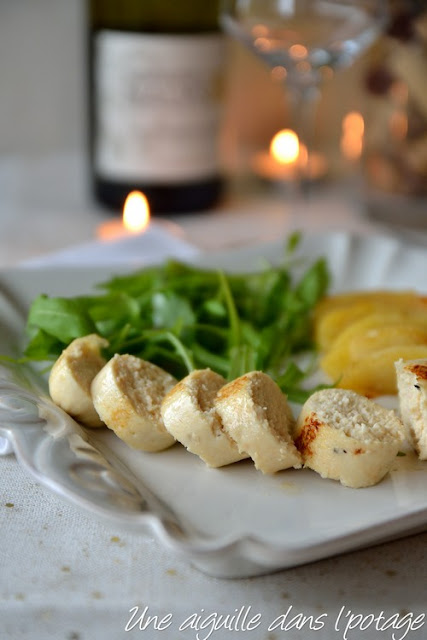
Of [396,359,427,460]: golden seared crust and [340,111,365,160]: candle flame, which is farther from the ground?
[396,359,427,460]: golden seared crust

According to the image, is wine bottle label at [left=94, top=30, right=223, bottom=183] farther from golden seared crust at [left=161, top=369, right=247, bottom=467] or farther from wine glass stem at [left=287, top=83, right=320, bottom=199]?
golden seared crust at [left=161, top=369, right=247, bottom=467]

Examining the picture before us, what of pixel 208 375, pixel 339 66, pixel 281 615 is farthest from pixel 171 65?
pixel 281 615

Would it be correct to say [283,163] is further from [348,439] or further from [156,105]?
[348,439]

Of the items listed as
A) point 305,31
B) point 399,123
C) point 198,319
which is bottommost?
point 198,319

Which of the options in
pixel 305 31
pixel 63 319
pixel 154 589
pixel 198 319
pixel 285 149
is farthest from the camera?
pixel 285 149

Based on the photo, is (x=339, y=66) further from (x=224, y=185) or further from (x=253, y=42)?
Answer: (x=224, y=185)

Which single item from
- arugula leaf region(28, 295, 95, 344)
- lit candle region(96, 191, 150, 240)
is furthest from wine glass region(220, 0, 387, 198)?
arugula leaf region(28, 295, 95, 344)

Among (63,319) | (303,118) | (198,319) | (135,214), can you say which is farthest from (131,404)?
(303,118)

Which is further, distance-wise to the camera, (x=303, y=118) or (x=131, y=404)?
(x=303, y=118)
